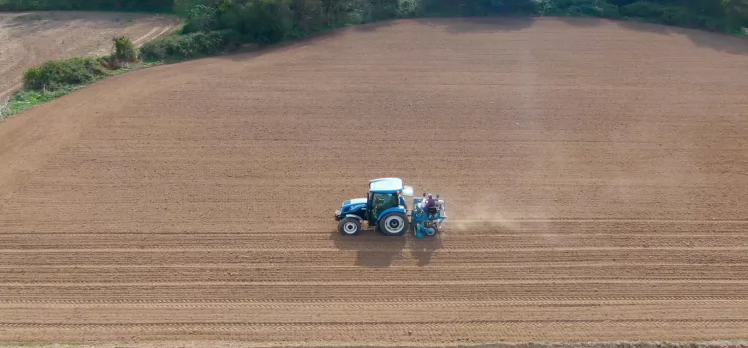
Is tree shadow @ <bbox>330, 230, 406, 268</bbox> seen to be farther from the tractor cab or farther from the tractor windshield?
the tractor windshield

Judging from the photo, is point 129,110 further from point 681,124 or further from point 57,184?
point 681,124

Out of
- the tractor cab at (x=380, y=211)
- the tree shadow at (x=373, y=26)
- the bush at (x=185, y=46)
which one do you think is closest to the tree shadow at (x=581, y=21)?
the tree shadow at (x=373, y=26)

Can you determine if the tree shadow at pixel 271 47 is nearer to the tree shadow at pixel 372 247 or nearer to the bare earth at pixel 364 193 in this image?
the bare earth at pixel 364 193

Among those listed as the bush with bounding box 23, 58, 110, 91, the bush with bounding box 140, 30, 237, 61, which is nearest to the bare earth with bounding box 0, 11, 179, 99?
the bush with bounding box 23, 58, 110, 91

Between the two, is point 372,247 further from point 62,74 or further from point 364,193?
point 62,74

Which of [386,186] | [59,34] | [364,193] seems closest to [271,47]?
[59,34]
